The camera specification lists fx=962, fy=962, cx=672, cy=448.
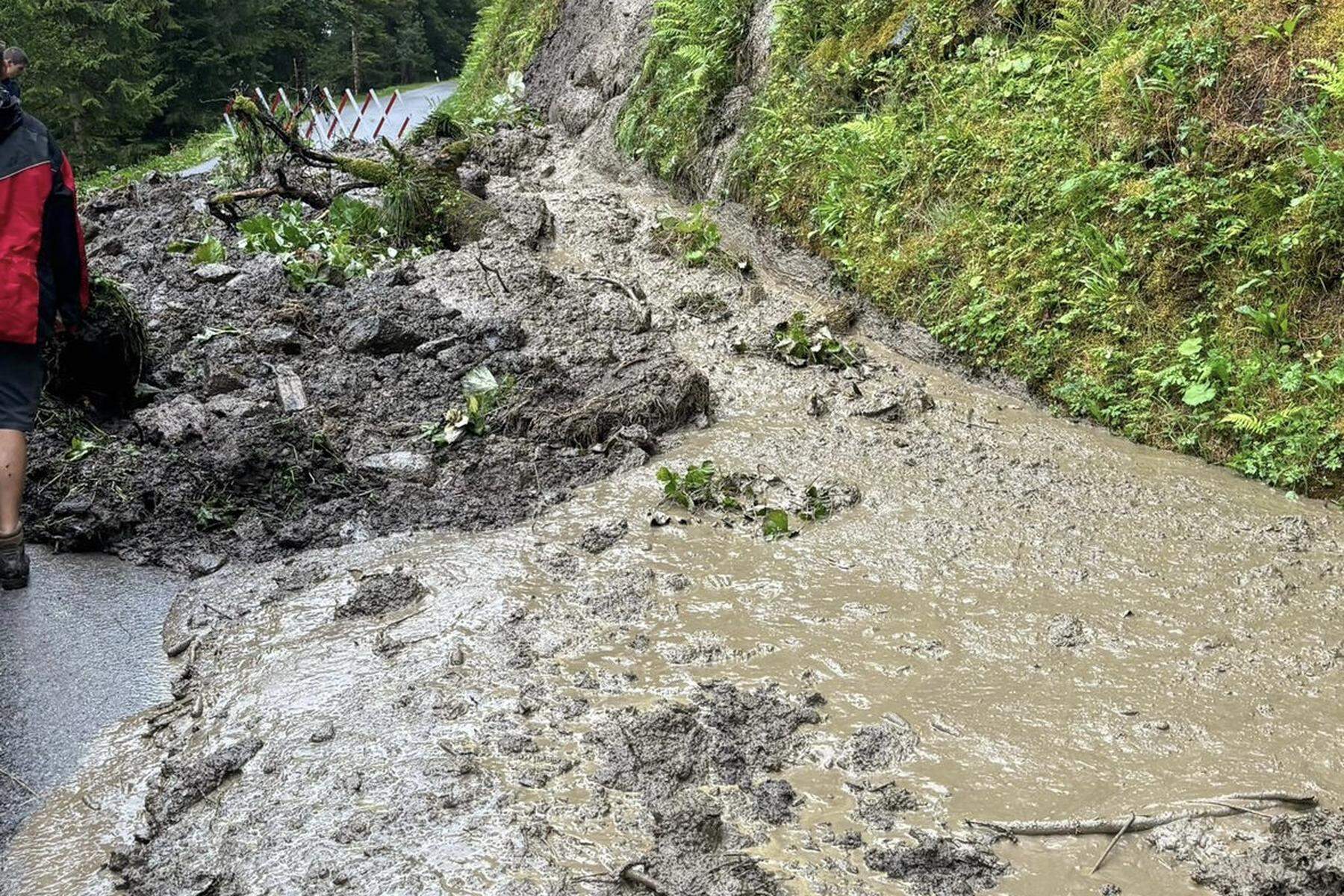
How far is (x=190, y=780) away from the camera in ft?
11.7

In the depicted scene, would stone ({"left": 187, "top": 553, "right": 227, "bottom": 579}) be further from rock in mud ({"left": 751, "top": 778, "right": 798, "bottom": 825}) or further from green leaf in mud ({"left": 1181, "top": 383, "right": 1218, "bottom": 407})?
green leaf in mud ({"left": 1181, "top": 383, "right": 1218, "bottom": 407})

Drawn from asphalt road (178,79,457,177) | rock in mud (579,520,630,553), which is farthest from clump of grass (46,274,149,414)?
asphalt road (178,79,457,177)

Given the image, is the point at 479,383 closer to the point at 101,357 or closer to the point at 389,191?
the point at 101,357

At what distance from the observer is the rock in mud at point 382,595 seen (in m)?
4.62

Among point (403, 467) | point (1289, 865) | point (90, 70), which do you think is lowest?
point (90, 70)

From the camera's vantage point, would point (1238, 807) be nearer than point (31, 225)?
Yes

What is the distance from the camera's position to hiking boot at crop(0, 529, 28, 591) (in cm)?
490

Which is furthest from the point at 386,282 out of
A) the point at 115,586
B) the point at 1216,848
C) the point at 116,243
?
the point at 1216,848

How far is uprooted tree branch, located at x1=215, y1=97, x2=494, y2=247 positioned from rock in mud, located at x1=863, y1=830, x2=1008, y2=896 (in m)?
8.51

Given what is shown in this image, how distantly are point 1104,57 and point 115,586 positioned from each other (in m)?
7.55

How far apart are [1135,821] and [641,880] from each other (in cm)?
166

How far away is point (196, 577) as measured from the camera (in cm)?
514

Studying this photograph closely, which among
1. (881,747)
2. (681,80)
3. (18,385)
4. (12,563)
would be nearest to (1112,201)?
(881,747)

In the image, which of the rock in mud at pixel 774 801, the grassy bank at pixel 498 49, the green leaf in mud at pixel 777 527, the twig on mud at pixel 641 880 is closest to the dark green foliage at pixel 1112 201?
the green leaf in mud at pixel 777 527
